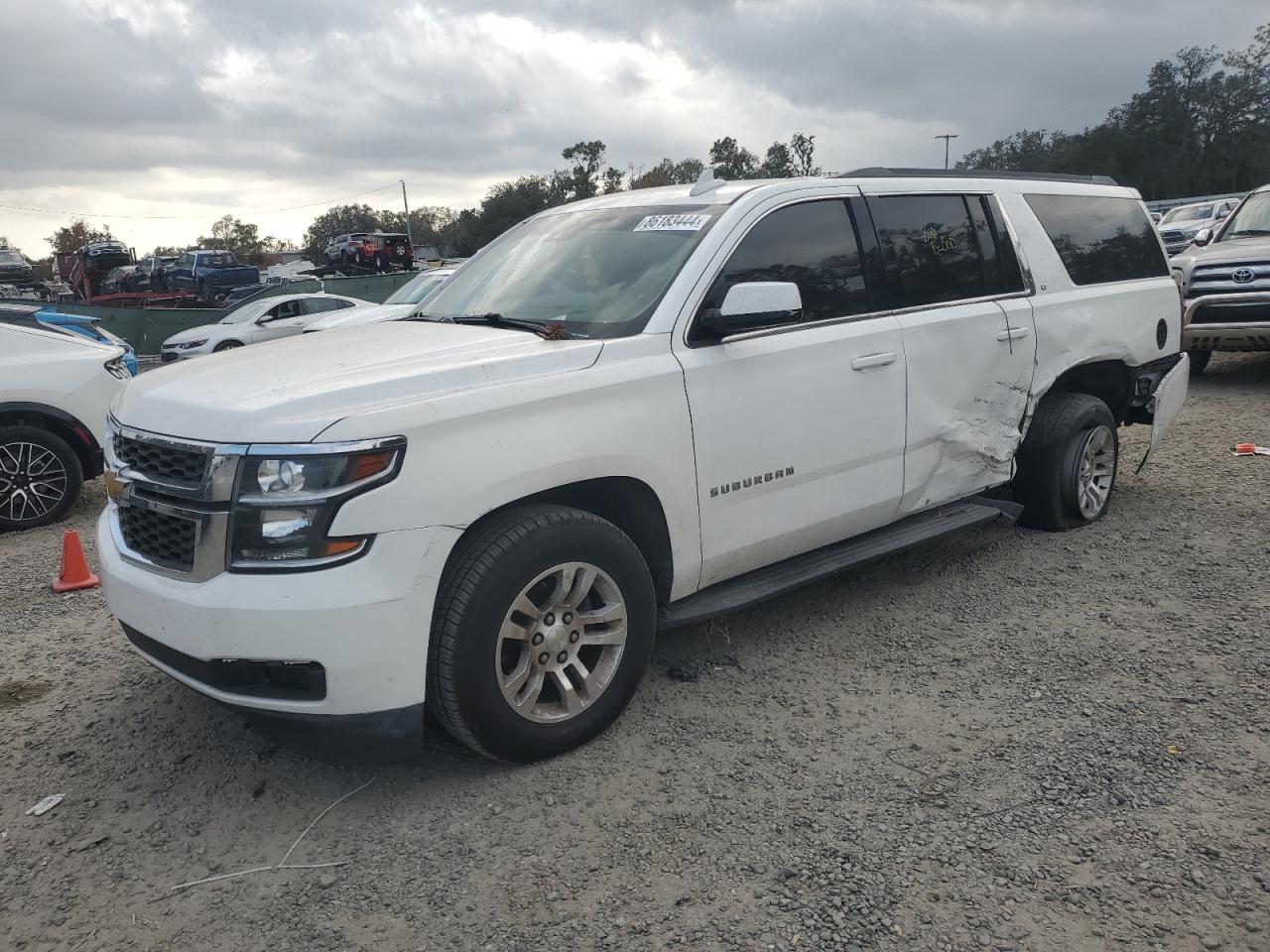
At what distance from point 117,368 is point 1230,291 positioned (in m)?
10.4

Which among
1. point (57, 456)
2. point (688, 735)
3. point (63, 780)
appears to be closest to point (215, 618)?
point (63, 780)

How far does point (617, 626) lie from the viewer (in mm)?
3258

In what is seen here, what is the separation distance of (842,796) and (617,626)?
0.92 metres

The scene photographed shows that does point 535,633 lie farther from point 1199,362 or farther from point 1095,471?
point 1199,362

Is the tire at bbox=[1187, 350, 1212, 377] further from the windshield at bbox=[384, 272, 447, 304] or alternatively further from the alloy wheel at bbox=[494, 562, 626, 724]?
the alloy wheel at bbox=[494, 562, 626, 724]

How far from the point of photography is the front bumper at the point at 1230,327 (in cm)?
937

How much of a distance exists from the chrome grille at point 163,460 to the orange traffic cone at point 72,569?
259 centimetres

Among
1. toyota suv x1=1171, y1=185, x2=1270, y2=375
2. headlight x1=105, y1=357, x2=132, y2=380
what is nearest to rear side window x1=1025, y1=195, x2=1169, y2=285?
toyota suv x1=1171, y1=185, x2=1270, y2=375

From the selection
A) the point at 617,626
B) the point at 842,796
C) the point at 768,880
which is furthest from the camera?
the point at 617,626

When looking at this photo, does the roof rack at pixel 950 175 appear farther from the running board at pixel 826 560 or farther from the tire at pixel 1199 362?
the tire at pixel 1199 362

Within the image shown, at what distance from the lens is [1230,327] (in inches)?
374

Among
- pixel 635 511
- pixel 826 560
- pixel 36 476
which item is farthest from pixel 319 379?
pixel 36 476

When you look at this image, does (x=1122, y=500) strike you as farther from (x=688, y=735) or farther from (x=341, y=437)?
(x=341, y=437)

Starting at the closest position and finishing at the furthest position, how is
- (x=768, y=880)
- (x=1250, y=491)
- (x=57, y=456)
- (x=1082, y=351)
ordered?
(x=768, y=880), (x=1082, y=351), (x=1250, y=491), (x=57, y=456)
